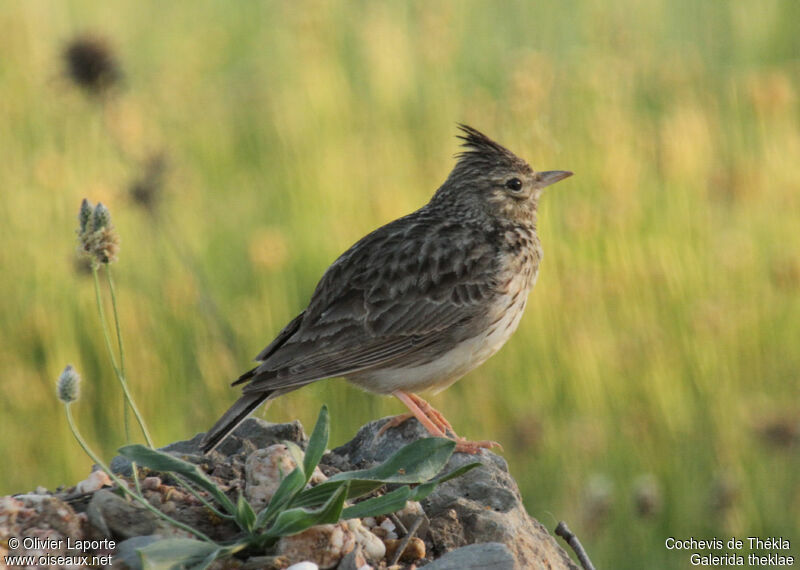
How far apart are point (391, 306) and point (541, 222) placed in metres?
3.59

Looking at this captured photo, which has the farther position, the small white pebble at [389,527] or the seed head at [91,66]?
the seed head at [91,66]

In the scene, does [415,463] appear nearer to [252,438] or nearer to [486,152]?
[252,438]

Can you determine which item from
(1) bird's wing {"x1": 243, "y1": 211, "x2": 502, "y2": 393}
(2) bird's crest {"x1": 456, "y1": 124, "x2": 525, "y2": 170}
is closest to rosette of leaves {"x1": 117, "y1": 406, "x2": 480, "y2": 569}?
(1) bird's wing {"x1": 243, "y1": 211, "x2": 502, "y2": 393}

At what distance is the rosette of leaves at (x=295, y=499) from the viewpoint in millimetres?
3885

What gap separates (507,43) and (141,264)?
5.53 meters

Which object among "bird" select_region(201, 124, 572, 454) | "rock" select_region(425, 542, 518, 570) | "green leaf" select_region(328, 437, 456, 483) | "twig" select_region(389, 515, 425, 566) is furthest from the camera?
"bird" select_region(201, 124, 572, 454)

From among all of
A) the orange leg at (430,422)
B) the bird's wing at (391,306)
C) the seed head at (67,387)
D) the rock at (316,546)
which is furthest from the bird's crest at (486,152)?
the seed head at (67,387)

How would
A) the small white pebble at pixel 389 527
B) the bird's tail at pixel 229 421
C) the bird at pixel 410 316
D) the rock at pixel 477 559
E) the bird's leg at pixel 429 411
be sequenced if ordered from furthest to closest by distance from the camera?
1. the bird's leg at pixel 429 411
2. the bird at pixel 410 316
3. the bird's tail at pixel 229 421
4. the small white pebble at pixel 389 527
5. the rock at pixel 477 559

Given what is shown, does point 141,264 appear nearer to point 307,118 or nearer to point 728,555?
point 307,118

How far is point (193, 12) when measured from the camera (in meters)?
14.7

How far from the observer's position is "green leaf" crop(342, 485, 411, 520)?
4.13m

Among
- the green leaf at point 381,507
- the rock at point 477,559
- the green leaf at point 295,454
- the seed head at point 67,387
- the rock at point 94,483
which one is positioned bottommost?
the rock at point 477,559

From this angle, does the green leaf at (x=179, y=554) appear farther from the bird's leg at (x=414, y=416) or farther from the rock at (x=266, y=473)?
the bird's leg at (x=414, y=416)

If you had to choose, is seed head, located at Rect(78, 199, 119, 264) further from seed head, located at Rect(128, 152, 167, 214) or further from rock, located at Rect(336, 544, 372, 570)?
seed head, located at Rect(128, 152, 167, 214)
